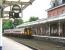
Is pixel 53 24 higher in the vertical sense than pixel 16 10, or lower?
lower

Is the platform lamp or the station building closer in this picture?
the platform lamp

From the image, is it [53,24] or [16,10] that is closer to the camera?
[16,10]

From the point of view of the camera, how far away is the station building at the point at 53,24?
35.0m

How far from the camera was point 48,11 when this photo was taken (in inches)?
2618

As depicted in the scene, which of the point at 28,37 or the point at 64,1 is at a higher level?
the point at 64,1

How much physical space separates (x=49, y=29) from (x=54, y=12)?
18093 millimetres

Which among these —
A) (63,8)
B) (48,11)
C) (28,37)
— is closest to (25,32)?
(28,37)

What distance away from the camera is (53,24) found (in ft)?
136

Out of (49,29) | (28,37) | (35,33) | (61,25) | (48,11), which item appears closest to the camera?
(61,25)

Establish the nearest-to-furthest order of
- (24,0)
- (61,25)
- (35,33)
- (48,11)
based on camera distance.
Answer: (24,0) → (61,25) → (35,33) → (48,11)

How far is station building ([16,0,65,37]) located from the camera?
35.0m

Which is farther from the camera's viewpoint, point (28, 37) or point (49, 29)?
point (28, 37)

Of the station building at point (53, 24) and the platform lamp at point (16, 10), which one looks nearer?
the platform lamp at point (16, 10)

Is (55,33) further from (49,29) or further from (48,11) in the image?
(48,11)
